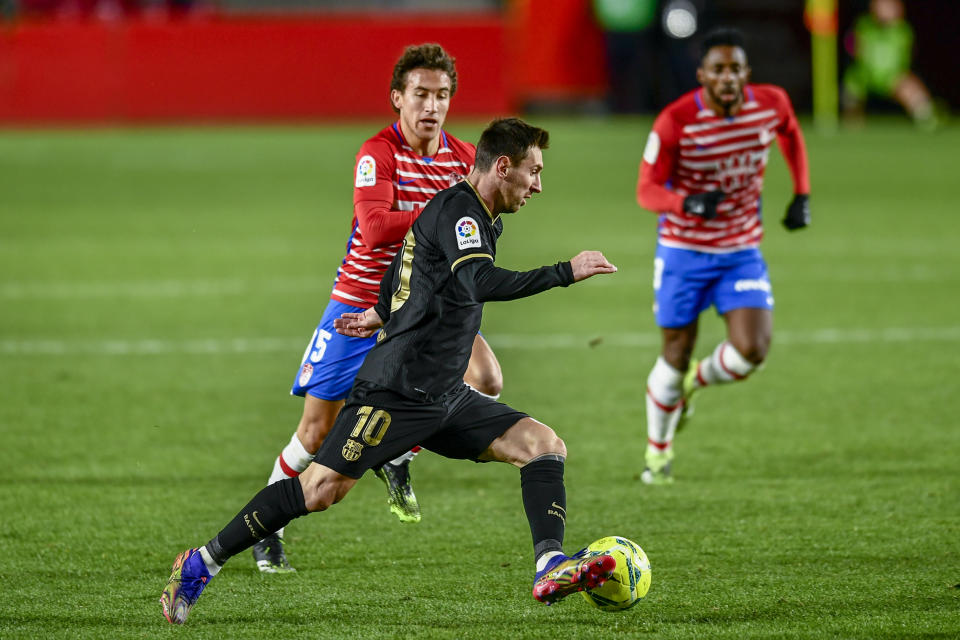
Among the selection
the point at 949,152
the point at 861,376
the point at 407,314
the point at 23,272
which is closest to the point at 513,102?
the point at 949,152

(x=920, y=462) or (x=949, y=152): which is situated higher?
(x=920, y=462)

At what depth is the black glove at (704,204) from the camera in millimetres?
7031

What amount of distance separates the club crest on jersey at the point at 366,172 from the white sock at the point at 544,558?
5.65ft

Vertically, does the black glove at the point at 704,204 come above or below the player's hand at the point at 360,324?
below

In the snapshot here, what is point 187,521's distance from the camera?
666 centimetres

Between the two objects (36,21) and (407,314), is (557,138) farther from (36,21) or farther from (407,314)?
(407,314)

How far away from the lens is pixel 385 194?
5824 millimetres

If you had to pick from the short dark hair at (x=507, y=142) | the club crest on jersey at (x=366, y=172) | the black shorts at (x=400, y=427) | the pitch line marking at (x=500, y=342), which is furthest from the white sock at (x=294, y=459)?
the pitch line marking at (x=500, y=342)

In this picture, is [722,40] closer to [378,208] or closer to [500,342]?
[378,208]

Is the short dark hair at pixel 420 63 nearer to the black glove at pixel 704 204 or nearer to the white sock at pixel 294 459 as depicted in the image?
the white sock at pixel 294 459

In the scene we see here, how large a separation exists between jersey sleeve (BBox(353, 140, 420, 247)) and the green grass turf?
138 centimetres

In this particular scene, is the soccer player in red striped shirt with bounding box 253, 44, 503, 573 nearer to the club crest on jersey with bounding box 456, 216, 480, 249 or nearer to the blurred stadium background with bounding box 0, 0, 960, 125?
the club crest on jersey with bounding box 456, 216, 480, 249

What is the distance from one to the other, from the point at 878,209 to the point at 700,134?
1216cm

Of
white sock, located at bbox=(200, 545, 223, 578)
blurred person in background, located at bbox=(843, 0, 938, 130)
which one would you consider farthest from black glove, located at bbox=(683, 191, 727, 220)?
blurred person in background, located at bbox=(843, 0, 938, 130)
